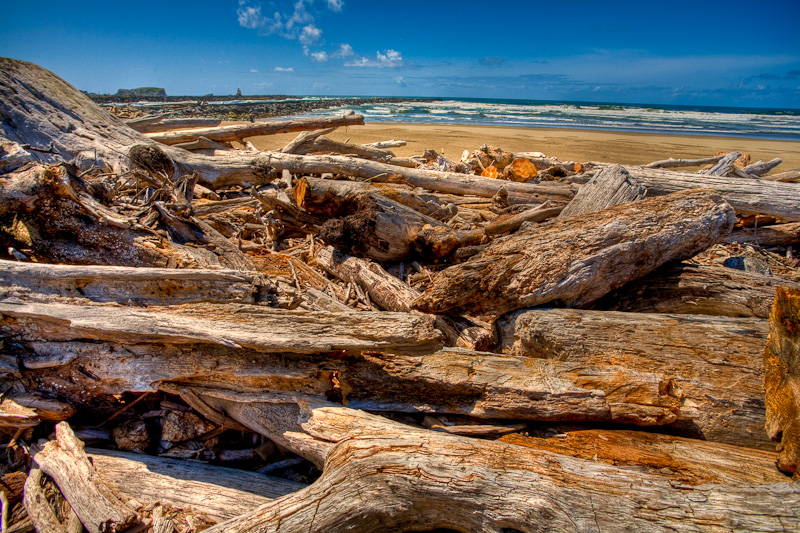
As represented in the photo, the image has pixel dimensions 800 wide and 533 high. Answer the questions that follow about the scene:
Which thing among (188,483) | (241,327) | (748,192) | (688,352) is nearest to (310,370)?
(241,327)

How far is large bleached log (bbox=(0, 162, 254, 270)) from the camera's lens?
275 cm

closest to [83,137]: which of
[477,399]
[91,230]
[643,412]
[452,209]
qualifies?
[91,230]

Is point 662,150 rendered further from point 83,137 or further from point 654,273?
point 83,137

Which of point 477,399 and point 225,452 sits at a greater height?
point 477,399

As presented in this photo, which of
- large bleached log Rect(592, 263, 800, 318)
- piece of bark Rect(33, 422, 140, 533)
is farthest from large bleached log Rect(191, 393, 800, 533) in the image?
large bleached log Rect(592, 263, 800, 318)

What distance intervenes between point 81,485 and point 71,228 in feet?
6.52

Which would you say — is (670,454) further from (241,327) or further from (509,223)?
(509,223)

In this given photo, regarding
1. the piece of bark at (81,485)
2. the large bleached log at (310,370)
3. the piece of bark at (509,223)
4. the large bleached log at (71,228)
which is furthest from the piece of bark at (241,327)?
the piece of bark at (509,223)

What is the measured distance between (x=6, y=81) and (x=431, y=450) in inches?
268

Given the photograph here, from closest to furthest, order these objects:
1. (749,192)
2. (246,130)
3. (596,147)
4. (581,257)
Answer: (581,257) < (749,192) < (246,130) < (596,147)

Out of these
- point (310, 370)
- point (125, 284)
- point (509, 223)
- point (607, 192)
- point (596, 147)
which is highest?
point (596, 147)

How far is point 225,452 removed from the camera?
2309 millimetres

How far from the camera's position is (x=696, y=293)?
2.85m

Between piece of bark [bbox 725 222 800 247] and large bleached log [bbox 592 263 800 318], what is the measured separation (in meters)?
2.79
